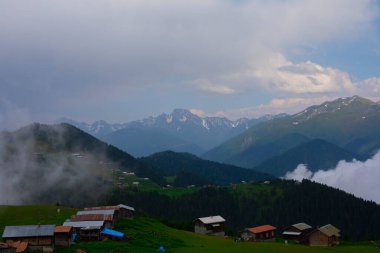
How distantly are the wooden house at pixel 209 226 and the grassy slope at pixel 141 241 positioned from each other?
2338cm

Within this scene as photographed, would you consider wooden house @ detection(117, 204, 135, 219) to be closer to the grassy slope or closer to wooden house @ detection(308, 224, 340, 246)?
the grassy slope

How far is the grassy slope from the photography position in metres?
75.9

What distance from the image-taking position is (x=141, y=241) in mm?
82375

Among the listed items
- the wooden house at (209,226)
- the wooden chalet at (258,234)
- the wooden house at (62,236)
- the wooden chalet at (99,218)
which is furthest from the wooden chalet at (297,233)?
the wooden house at (62,236)

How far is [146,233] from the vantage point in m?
92.1

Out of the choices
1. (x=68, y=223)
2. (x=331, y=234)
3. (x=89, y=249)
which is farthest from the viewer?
(x=331, y=234)

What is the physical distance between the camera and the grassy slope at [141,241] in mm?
75875

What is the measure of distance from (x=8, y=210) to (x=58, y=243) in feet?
135

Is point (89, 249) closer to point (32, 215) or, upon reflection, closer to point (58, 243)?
point (58, 243)

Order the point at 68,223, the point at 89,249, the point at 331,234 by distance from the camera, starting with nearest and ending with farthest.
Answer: the point at 89,249, the point at 68,223, the point at 331,234

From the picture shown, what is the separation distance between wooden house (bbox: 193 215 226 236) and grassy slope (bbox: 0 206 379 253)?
23.4 m

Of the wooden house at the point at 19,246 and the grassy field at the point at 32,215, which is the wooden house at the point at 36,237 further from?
the grassy field at the point at 32,215

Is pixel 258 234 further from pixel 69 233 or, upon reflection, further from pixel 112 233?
pixel 69 233

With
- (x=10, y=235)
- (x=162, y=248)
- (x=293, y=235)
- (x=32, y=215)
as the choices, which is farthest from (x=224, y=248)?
(x=293, y=235)
